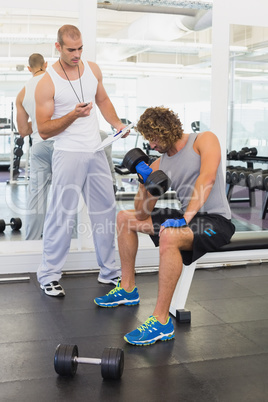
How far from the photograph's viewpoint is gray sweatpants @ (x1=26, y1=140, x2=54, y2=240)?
3295 millimetres

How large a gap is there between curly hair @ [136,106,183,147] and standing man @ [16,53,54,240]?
108 centimetres

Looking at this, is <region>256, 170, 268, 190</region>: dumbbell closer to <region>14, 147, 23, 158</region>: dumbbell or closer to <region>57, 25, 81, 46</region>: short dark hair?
<region>14, 147, 23, 158</region>: dumbbell

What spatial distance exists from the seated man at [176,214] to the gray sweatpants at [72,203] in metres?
0.36

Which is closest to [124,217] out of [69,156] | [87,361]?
[69,156]

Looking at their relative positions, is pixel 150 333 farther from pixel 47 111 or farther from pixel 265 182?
pixel 265 182

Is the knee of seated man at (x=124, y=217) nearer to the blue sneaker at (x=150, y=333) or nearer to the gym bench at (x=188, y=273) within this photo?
the gym bench at (x=188, y=273)

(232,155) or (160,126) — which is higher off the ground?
(160,126)

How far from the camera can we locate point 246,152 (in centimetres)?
414

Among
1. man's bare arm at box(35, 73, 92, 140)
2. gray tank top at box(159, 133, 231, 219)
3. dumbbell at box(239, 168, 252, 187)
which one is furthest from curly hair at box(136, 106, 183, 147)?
A: dumbbell at box(239, 168, 252, 187)

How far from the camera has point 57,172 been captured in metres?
2.89

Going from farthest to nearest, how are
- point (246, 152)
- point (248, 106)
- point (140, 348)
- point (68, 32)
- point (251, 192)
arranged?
1. point (251, 192)
2. point (246, 152)
3. point (248, 106)
4. point (68, 32)
5. point (140, 348)

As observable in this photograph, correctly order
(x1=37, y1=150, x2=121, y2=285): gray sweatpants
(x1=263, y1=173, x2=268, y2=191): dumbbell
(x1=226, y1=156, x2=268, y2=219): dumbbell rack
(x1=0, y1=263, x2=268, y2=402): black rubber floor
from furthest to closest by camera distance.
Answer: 1. (x1=263, y1=173, x2=268, y2=191): dumbbell
2. (x1=226, y1=156, x2=268, y2=219): dumbbell rack
3. (x1=37, y1=150, x2=121, y2=285): gray sweatpants
4. (x1=0, y1=263, x2=268, y2=402): black rubber floor

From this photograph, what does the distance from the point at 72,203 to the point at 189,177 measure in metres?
0.77

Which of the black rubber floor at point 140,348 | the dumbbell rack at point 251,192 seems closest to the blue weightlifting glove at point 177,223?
the black rubber floor at point 140,348
